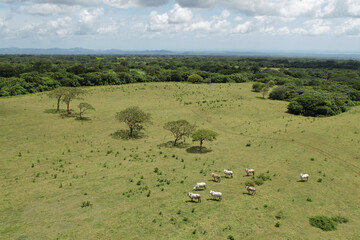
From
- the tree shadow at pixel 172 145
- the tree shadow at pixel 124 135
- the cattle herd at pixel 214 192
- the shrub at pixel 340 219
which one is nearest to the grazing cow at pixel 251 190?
the cattle herd at pixel 214 192

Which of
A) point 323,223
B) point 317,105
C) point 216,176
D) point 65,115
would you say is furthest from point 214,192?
point 317,105

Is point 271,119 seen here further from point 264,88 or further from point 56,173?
point 56,173

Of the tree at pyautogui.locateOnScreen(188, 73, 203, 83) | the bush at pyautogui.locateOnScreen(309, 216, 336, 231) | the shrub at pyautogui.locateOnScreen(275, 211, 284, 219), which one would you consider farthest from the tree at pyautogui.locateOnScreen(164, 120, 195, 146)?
the tree at pyautogui.locateOnScreen(188, 73, 203, 83)

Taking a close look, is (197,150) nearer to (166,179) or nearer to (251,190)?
(166,179)

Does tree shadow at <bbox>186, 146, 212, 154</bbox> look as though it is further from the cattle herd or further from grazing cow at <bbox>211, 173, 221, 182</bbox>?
grazing cow at <bbox>211, 173, 221, 182</bbox>

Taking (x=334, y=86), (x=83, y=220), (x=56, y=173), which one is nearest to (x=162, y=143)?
(x=56, y=173)

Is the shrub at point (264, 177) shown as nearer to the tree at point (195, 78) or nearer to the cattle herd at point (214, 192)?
the cattle herd at point (214, 192)
